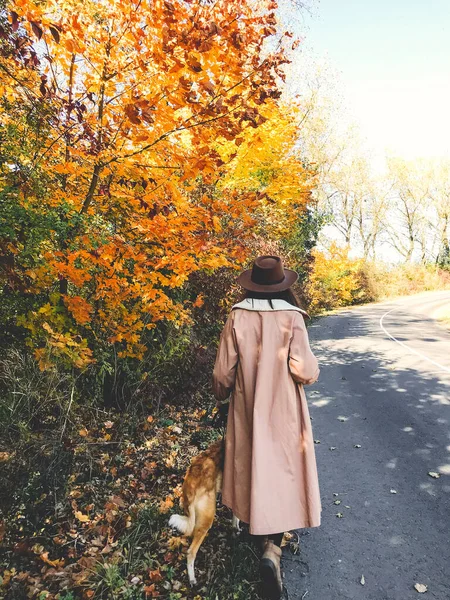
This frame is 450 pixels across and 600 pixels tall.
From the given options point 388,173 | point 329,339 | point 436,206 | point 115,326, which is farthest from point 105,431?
point 436,206

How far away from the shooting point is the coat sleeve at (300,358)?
8.76 feet

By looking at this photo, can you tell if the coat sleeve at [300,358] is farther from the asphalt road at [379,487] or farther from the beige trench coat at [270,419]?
the asphalt road at [379,487]

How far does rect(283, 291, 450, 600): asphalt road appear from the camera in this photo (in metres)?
2.81

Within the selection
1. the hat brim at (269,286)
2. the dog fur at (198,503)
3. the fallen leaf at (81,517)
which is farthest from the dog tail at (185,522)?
the hat brim at (269,286)

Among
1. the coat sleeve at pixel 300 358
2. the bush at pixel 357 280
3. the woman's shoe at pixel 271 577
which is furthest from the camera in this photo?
the bush at pixel 357 280

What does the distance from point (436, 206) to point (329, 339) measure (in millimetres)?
34965

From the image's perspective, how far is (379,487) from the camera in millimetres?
3982

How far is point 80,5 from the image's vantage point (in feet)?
13.2

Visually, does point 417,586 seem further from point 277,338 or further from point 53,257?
point 53,257

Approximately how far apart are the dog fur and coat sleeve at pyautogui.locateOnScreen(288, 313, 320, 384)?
948mm

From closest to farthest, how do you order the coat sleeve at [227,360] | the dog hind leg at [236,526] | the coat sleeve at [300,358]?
the coat sleeve at [300,358]
the coat sleeve at [227,360]
the dog hind leg at [236,526]

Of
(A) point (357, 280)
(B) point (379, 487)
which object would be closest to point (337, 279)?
(A) point (357, 280)

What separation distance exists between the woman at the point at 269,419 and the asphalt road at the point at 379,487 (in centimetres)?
59

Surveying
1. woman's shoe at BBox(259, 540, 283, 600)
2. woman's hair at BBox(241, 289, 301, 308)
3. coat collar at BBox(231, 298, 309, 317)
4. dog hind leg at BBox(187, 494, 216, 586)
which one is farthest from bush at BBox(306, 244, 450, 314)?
woman's shoe at BBox(259, 540, 283, 600)
